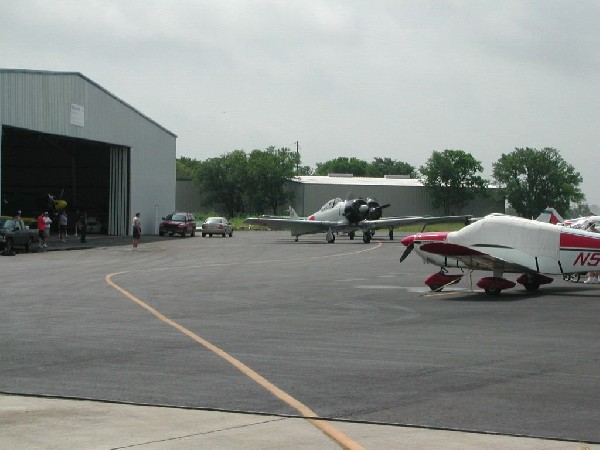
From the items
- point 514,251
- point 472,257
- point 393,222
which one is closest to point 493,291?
point 472,257

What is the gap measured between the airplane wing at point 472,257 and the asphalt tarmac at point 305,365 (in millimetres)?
684

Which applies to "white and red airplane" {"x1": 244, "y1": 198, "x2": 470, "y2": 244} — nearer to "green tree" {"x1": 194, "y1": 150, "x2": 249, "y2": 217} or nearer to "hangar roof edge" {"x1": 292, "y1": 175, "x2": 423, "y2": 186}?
"hangar roof edge" {"x1": 292, "y1": 175, "x2": 423, "y2": 186}

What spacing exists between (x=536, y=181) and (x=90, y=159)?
238ft

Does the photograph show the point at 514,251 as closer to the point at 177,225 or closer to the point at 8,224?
the point at 8,224

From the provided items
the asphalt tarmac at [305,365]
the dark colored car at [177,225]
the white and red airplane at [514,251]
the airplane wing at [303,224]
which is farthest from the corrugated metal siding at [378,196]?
the asphalt tarmac at [305,365]

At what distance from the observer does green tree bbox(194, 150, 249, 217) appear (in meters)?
119

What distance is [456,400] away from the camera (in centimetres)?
876

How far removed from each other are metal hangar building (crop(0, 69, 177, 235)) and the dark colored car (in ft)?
4.72

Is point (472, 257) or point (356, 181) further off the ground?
point (356, 181)

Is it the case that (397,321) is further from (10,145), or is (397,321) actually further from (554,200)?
(554,200)

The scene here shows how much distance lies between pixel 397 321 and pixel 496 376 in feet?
18.4

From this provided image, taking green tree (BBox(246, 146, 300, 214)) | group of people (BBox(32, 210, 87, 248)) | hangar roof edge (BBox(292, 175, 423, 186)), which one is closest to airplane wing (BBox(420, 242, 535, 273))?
group of people (BBox(32, 210, 87, 248))

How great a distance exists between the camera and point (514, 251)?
21828 mm

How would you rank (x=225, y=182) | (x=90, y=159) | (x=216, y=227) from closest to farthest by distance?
(x=90, y=159) < (x=216, y=227) < (x=225, y=182)
